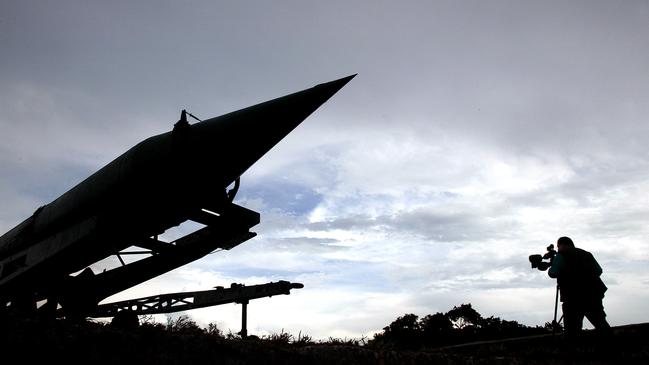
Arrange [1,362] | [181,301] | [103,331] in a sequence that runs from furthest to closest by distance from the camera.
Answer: [181,301] < [103,331] < [1,362]

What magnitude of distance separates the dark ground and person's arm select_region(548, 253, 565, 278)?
4.17 ft

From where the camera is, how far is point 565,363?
6.87m

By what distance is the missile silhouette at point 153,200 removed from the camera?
6562 mm

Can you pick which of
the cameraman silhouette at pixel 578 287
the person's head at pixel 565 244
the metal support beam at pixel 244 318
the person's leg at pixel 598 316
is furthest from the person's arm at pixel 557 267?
the metal support beam at pixel 244 318

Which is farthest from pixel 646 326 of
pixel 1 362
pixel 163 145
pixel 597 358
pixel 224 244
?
pixel 1 362

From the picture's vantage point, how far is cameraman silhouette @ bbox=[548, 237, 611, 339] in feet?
24.2

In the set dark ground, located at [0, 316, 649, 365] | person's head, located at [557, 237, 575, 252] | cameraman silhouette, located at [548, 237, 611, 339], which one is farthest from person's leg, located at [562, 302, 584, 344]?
person's head, located at [557, 237, 575, 252]

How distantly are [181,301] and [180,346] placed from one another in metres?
5.81

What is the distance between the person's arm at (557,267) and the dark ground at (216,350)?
127 cm

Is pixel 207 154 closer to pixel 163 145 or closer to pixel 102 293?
pixel 163 145

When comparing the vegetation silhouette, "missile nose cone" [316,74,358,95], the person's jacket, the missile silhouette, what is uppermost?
"missile nose cone" [316,74,358,95]

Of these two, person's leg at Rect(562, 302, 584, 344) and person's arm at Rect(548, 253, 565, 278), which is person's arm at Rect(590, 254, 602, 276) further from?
person's leg at Rect(562, 302, 584, 344)

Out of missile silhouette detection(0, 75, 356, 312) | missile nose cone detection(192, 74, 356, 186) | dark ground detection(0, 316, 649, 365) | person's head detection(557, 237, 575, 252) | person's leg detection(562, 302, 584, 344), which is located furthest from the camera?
person's head detection(557, 237, 575, 252)

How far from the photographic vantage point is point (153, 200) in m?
7.01
